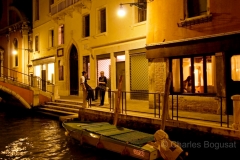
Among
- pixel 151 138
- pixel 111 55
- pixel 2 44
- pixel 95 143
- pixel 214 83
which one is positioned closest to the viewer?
pixel 151 138

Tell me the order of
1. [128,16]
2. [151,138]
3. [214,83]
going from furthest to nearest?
[128,16]
[214,83]
[151,138]

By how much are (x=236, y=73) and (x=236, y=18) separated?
6.18 feet

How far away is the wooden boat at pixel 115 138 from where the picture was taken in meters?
7.07

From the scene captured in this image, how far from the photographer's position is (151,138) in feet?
25.2

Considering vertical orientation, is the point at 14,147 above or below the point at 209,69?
below

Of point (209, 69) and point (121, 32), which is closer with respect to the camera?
point (209, 69)

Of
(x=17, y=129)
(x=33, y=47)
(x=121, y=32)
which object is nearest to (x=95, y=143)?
(x=17, y=129)

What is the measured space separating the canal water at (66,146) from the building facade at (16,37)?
13.7m

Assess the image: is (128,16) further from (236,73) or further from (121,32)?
(236,73)

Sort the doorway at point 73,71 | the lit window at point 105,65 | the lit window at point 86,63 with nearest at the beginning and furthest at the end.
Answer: the lit window at point 105,65 < the lit window at point 86,63 < the doorway at point 73,71

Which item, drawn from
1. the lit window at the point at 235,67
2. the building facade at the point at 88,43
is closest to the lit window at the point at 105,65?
the building facade at the point at 88,43

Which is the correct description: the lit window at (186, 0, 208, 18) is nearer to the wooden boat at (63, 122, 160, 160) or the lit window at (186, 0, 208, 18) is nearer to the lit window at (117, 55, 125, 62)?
the lit window at (117, 55, 125, 62)

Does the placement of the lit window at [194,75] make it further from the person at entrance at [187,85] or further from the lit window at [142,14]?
the lit window at [142,14]

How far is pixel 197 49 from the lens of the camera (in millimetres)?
10453
